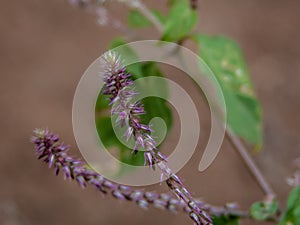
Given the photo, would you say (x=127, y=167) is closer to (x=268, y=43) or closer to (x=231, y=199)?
(x=231, y=199)

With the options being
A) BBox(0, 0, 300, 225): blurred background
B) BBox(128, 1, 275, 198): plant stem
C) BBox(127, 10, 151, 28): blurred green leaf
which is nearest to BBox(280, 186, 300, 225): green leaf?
BBox(128, 1, 275, 198): plant stem

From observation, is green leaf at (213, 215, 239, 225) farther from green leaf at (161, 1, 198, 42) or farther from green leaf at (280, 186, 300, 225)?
green leaf at (161, 1, 198, 42)

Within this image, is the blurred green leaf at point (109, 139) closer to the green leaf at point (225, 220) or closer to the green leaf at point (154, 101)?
the green leaf at point (154, 101)

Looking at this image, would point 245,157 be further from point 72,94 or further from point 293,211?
point 72,94

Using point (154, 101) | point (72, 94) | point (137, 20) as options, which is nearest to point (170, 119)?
point (154, 101)

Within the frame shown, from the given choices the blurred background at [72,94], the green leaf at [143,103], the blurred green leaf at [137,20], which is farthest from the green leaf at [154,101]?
the blurred background at [72,94]
